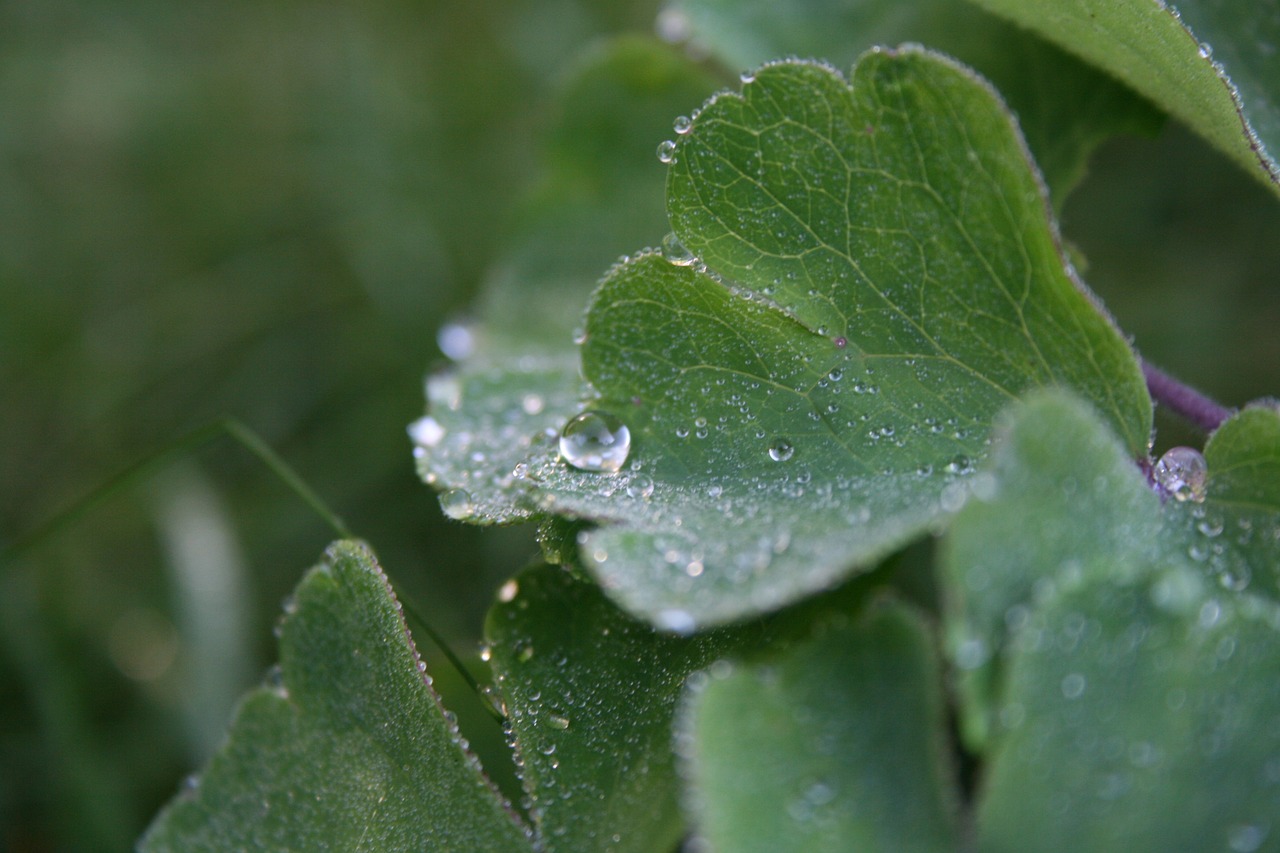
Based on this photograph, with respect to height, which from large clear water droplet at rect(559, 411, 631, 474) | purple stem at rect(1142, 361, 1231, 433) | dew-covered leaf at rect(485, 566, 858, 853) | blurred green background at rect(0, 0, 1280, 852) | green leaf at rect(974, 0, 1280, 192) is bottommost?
blurred green background at rect(0, 0, 1280, 852)

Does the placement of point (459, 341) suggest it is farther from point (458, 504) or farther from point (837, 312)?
point (837, 312)

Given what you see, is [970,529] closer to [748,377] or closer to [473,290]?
[748,377]

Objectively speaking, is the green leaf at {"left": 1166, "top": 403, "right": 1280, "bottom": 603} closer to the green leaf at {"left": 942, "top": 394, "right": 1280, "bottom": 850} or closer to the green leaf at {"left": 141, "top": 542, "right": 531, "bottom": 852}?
the green leaf at {"left": 942, "top": 394, "right": 1280, "bottom": 850}

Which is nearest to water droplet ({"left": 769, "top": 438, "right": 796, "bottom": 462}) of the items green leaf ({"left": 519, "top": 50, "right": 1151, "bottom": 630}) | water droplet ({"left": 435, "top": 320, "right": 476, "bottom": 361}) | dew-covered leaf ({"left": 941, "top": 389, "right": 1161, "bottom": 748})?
green leaf ({"left": 519, "top": 50, "right": 1151, "bottom": 630})

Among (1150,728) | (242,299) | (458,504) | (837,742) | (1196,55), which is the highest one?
(1196,55)

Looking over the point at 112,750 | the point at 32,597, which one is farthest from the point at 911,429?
the point at 32,597

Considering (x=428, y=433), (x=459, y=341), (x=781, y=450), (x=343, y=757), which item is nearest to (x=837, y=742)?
(x=781, y=450)
